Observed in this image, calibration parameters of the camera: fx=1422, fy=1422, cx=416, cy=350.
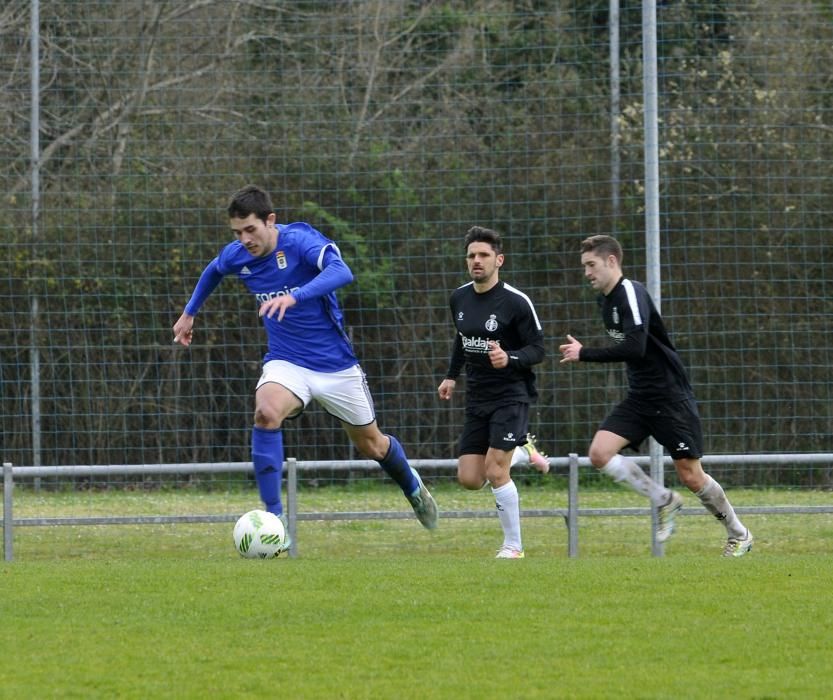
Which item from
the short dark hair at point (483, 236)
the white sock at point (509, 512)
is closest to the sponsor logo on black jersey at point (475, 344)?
the short dark hair at point (483, 236)

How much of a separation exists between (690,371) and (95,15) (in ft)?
20.9

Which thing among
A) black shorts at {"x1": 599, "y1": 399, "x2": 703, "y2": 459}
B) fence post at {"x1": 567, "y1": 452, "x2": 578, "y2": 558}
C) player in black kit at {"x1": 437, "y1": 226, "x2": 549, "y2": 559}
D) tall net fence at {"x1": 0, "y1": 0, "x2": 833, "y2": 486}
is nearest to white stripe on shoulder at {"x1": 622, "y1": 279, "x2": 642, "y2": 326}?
black shorts at {"x1": 599, "y1": 399, "x2": 703, "y2": 459}

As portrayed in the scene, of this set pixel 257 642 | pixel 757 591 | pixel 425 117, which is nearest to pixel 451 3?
pixel 425 117

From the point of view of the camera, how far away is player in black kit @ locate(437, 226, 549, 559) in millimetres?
9312

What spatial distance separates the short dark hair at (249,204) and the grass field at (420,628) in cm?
214

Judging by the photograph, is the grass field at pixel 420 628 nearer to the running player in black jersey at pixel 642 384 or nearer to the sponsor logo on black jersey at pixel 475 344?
the running player in black jersey at pixel 642 384

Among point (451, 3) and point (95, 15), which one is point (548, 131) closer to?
point (451, 3)

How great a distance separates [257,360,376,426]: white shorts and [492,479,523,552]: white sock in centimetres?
100

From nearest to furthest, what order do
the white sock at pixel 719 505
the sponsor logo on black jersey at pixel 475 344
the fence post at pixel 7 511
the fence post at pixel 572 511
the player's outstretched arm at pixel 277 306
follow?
1. the player's outstretched arm at pixel 277 306
2. the white sock at pixel 719 505
3. the sponsor logo on black jersey at pixel 475 344
4. the fence post at pixel 7 511
5. the fence post at pixel 572 511

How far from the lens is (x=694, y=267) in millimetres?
12617

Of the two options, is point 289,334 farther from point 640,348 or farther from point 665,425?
point 665,425

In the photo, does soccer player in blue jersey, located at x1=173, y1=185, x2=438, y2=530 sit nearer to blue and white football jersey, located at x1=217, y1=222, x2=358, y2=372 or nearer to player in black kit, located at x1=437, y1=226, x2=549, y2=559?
blue and white football jersey, located at x1=217, y1=222, x2=358, y2=372

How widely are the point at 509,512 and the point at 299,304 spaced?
77.4 inches

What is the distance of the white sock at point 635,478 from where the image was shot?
9250 mm
